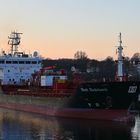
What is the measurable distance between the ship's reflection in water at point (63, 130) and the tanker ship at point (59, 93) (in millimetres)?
1247

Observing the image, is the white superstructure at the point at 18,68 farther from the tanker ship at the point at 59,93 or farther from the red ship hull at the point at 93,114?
the red ship hull at the point at 93,114

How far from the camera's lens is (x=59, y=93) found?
43469mm

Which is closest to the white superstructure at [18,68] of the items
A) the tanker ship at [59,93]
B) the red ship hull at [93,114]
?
the tanker ship at [59,93]

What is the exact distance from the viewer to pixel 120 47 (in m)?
41.1

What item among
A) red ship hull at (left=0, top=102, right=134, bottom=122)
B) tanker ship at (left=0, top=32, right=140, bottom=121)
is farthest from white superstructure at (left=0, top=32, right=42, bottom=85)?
red ship hull at (left=0, top=102, right=134, bottom=122)

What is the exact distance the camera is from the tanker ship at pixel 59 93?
130 feet

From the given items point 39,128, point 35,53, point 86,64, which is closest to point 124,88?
point 39,128

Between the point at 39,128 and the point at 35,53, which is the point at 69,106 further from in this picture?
the point at 35,53

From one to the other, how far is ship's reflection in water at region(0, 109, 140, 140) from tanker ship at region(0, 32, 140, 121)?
1247mm

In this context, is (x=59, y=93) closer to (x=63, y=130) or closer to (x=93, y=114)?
(x=93, y=114)

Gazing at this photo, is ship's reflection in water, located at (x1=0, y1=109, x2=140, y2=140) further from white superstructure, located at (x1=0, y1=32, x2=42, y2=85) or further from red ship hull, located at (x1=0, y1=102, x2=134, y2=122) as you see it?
white superstructure, located at (x1=0, y1=32, x2=42, y2=85)

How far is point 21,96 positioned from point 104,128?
1579cm

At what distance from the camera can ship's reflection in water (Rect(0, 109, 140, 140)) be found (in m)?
32.7

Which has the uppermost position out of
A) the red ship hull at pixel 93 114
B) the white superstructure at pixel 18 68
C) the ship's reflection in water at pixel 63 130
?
the white superstructure at pixel 18 68
